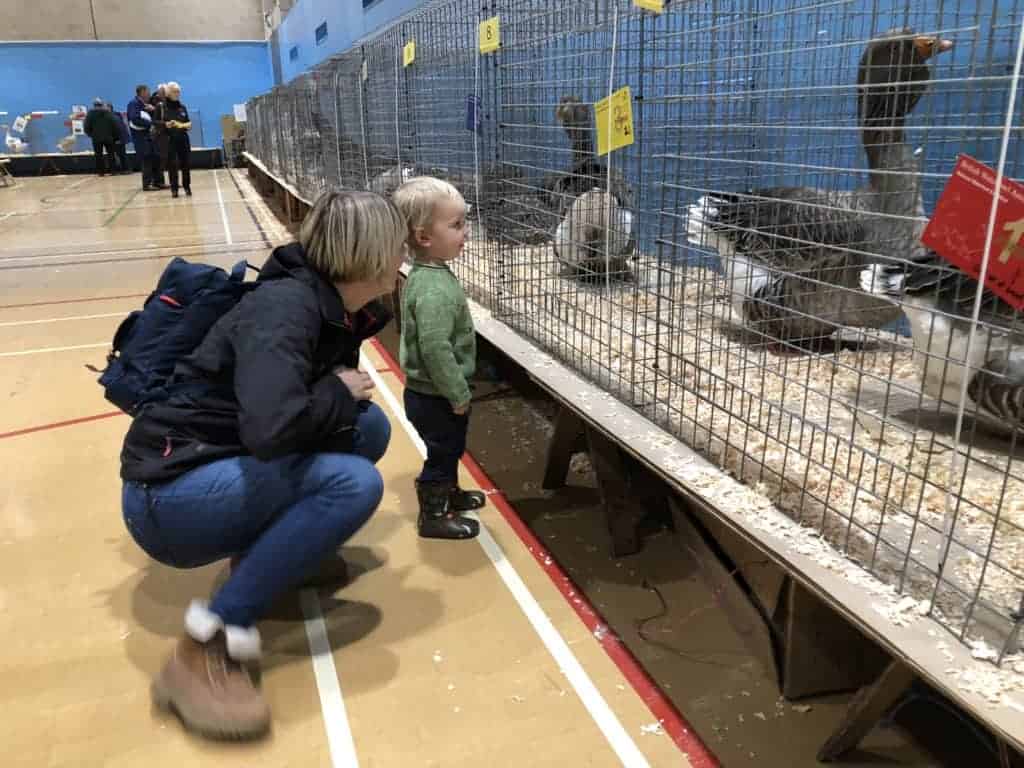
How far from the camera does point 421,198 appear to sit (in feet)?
6.88

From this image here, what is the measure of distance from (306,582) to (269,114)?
946 centimetres

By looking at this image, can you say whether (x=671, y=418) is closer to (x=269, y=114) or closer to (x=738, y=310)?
(x=738, y=310)

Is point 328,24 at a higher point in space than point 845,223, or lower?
higher

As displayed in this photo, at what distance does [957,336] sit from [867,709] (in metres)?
0.91

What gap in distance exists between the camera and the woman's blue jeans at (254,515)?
1617 millimetres

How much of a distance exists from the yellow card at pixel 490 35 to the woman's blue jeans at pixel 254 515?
5.65 feet

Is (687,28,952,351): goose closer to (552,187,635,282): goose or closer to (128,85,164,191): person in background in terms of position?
(552,187,635,282): goose

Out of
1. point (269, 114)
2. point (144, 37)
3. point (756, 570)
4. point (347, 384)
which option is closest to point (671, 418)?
point (756, 570)

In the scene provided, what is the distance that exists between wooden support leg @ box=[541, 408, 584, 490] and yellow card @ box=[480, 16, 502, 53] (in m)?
1.30

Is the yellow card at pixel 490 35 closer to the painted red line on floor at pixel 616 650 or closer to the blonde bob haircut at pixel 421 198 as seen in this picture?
the blonde bob haircut at pixel 421 198

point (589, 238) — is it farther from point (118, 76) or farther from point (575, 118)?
point (118, 76)

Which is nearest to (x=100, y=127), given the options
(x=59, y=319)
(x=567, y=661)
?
(x=59, y=319)

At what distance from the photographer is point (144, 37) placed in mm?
17359

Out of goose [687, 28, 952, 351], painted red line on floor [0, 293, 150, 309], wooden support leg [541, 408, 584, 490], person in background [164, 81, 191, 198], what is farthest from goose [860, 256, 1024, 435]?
person in background [164, 81, 191, 198]
